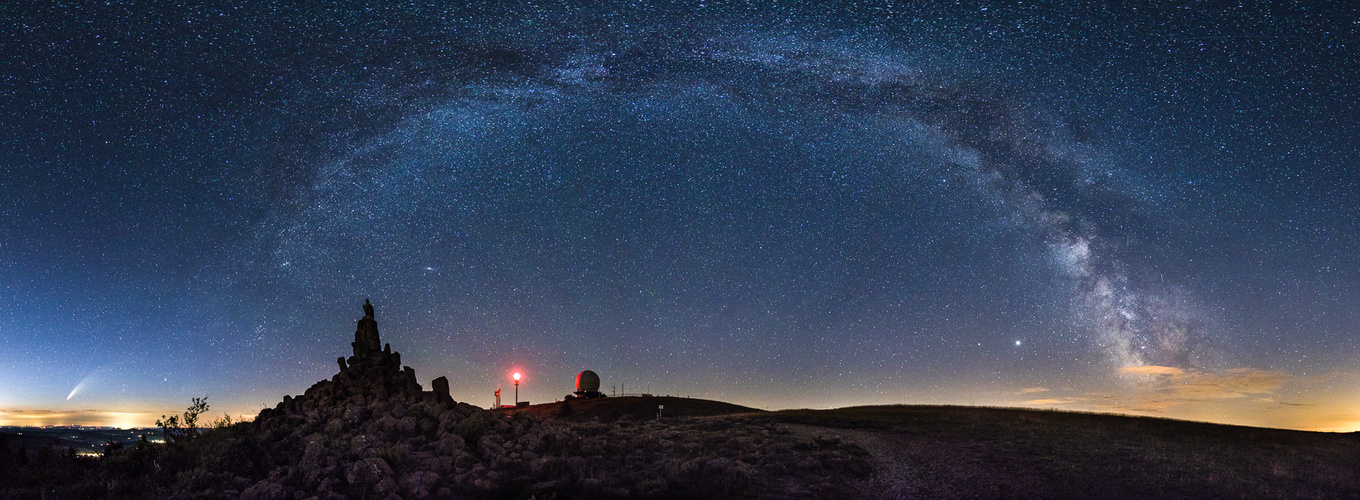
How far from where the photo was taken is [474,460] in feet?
81.2

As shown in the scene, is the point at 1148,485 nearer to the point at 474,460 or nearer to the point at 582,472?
the point at 582,472

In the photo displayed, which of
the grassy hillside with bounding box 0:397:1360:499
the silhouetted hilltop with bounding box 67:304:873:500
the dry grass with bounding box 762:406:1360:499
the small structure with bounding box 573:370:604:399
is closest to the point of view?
Answer: the silhouetted hilltop with bounding box 67:304:873:500

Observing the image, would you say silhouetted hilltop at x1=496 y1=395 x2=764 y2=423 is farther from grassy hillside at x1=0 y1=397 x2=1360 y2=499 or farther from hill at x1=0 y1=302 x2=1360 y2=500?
grassy hillside at x1=0 y1=397 x2=1360 y2=499

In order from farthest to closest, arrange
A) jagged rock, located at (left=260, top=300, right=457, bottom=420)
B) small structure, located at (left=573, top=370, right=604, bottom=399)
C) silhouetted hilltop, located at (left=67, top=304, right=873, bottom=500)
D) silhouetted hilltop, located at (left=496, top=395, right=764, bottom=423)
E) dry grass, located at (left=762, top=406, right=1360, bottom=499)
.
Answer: small structure, located at (left=573, top=370, right=604, bottom=399)
silhouetted hilltop, located at (left=496, top=395, right=764, bottom=423)
jagged rock, located at (left=260, top=300, right=457, bottom=420)
dry grass, located at (left=762, top=406, right=1360, bottom=499)
silhouetted hilltop, located at (left=67, top=304, right=873, bottom=500)

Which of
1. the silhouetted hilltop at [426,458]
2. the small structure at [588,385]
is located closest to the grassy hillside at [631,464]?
the silhouetted hilltop at [426,458]

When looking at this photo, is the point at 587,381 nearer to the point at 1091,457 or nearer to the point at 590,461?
the point at 590,461

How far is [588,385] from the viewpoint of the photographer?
70438 millimetres

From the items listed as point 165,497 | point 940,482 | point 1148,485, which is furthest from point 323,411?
point 1148,485

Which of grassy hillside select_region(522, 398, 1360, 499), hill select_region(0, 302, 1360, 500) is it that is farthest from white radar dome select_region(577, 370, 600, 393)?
hill select_region(0, 302, 1360, 500)

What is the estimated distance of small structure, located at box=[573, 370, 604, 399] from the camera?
69250mm

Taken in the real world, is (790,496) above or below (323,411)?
below

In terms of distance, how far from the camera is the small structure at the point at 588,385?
2726 inches

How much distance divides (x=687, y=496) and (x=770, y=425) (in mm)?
14588

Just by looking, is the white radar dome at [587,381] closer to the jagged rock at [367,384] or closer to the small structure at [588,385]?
the small structure at [588,385]
